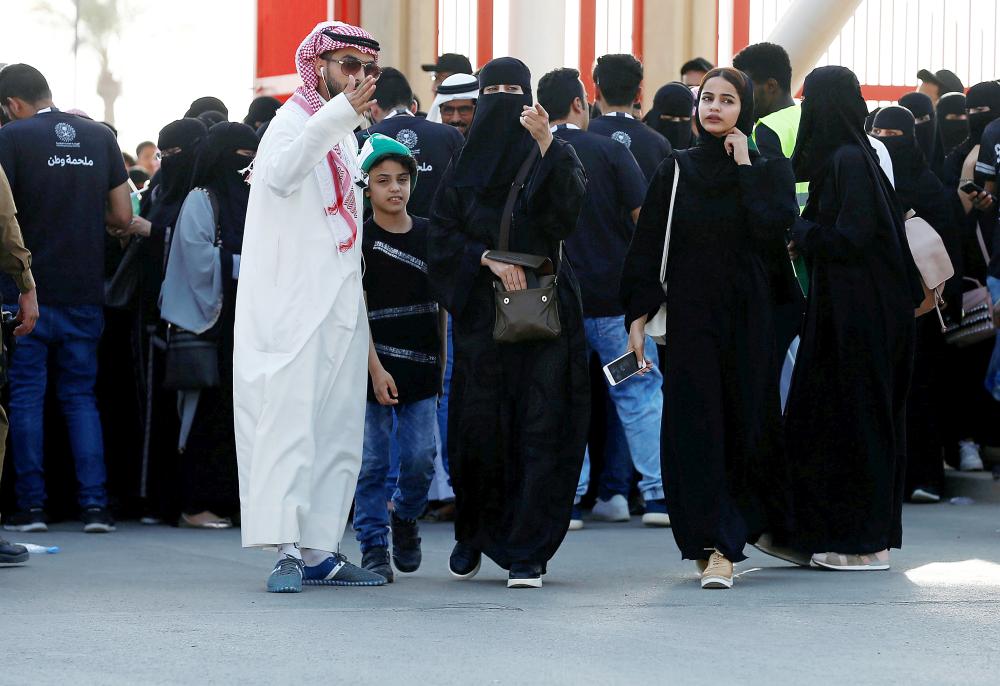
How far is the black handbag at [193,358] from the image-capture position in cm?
875

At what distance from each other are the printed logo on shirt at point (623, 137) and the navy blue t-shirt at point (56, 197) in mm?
2489

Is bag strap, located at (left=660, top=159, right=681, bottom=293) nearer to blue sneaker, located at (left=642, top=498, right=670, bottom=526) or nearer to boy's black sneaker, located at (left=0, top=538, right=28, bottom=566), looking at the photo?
blue sneaker, located at (left=642, top=498, right=670, bottom=526)

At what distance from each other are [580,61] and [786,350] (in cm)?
1201

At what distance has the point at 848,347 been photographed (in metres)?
6.89

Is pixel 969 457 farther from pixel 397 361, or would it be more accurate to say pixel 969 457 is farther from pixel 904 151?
pixel 397 361

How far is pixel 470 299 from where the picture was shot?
21.4ft

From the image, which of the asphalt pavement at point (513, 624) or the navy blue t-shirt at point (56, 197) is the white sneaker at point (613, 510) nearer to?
the asphalt pavement at point (513, 624)

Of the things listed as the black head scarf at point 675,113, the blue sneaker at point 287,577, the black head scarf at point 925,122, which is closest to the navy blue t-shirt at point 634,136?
the black head scarf at point 675,113

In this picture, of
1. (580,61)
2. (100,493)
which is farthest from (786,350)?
(580,61)

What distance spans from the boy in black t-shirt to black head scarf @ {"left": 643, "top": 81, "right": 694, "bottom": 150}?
10.7ft

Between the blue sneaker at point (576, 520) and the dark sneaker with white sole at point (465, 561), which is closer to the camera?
the dark sneaker with white sole at point (465, 561)

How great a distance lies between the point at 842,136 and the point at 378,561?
7.60 feet

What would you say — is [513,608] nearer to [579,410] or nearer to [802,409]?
[579,410]

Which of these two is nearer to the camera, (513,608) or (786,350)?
(513,608)
